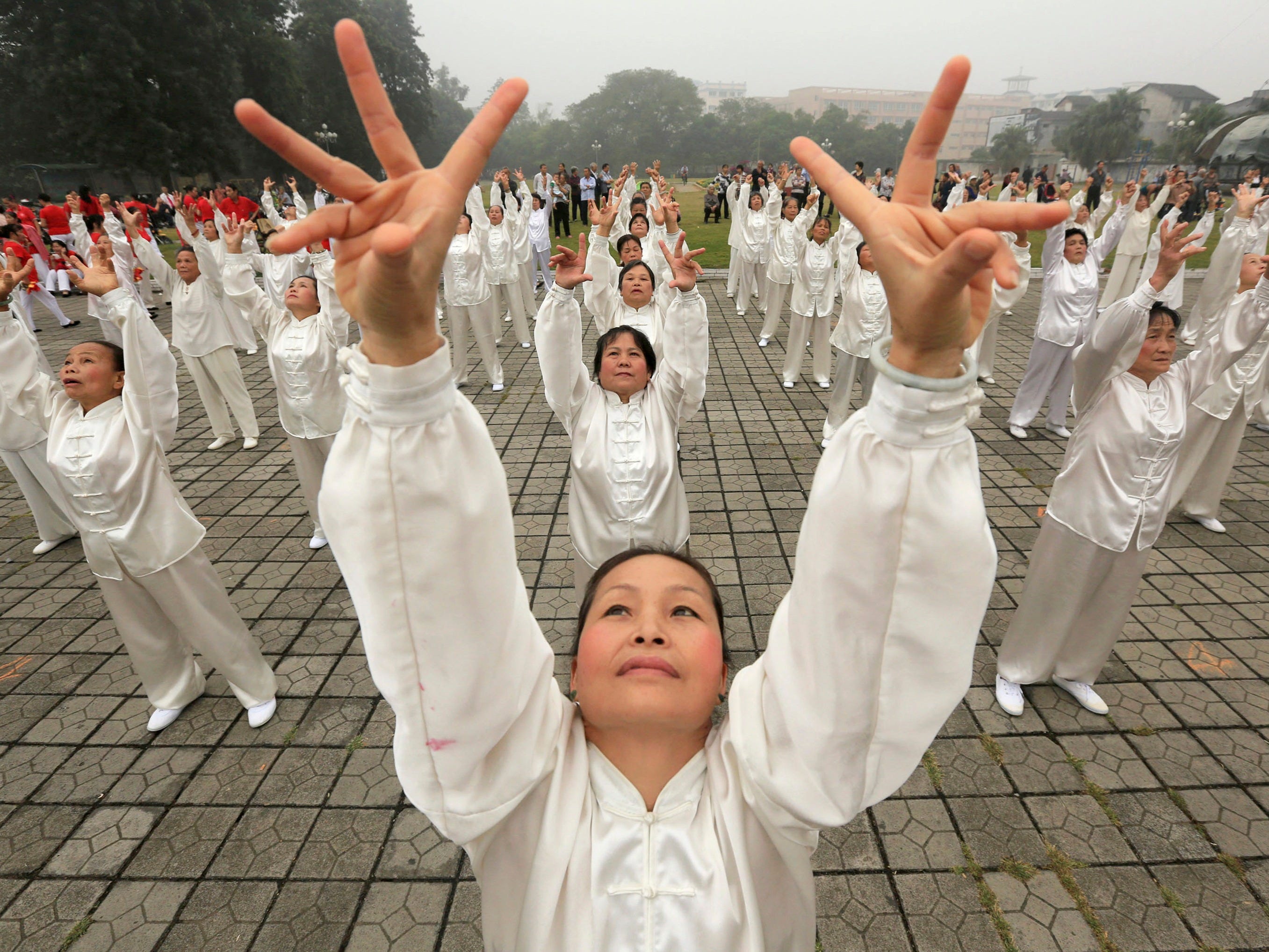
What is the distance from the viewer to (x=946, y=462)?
1.16 m

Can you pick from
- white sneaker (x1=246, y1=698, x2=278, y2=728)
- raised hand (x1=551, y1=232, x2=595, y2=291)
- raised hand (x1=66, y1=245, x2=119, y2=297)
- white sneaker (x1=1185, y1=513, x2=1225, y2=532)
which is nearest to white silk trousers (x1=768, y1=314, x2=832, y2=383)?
white sneaker (x1=1185, y1=513, x2=1225, y2=532)

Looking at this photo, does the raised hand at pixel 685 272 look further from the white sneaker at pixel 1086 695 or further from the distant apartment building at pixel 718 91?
the distant apartment building at pixel 718 91

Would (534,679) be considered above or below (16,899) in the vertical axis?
above

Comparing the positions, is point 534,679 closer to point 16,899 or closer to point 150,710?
point 16,899

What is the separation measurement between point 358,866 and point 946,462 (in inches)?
126

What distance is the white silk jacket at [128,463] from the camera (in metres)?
3.36

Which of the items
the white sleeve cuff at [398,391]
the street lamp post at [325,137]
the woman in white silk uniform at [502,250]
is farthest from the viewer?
the street lamp post at [325,137]

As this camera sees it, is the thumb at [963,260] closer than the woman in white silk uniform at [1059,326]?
Yes

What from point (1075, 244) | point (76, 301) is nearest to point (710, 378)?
point (1075, 244)

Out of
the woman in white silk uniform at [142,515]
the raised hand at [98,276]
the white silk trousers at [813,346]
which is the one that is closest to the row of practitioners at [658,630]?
the woman in white silk uniform at [142,515]

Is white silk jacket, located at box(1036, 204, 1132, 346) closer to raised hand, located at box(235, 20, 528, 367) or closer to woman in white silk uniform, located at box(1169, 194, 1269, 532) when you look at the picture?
woman in white silk uniform, located at box(1169, 194, 1269, 532)

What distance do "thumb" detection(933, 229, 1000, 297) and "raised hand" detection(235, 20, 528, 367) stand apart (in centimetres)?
74

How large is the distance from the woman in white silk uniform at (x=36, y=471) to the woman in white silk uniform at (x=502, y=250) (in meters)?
5.16

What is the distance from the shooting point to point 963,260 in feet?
3.15
